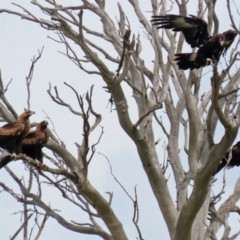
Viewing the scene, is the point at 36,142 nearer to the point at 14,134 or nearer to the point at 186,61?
the point at 14,134

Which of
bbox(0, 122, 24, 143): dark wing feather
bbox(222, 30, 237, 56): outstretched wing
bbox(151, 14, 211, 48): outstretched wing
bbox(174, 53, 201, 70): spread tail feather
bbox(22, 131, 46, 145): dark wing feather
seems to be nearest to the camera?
bbox(0, 122, 24, 143): dark wing feather

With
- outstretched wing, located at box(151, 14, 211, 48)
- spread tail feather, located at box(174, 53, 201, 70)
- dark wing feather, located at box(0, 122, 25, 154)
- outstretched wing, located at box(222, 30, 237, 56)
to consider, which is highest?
outstretched wing, located at box(151, 14, 211, 48)

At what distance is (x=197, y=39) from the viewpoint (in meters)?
8.02

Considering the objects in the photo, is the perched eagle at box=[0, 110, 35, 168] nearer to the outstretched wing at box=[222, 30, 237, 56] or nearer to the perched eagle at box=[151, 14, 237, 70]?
the perched eagle at box=[151, 14, 237, 70]

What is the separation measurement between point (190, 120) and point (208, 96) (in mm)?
1161

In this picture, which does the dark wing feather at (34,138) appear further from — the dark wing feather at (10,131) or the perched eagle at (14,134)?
the dark wing feather at (10,131)

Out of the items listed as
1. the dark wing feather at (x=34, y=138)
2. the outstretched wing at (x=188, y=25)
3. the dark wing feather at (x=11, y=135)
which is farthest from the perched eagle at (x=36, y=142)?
the outstretched wing at (x=188, y=25)

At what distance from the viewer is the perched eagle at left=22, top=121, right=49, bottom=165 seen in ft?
21.7

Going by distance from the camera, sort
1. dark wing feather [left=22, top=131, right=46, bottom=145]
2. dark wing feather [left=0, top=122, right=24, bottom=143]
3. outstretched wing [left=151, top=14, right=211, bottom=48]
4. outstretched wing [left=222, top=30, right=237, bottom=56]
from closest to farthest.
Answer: dark wing feather [left=0, top=122, right=24, bottom=143] → dark wing feather [left=22, top=131, right=46, bottom=145] → outstretched wing [left=222, top=30, right=237, bottom=56] → outstretched wing [left=151, top=14, right=211, bottom=48]

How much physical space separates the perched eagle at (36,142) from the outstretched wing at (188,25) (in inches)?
84.8

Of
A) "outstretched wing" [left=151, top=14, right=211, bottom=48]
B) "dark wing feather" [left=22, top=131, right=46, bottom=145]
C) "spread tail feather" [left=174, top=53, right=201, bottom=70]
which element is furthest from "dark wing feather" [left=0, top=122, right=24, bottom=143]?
"outstretched wing" [left=151, top=14, right=211, bottom=48]

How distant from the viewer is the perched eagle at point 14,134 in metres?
6.48

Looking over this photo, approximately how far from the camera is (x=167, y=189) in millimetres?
6758

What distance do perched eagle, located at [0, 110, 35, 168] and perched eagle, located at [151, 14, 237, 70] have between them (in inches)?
84.2
